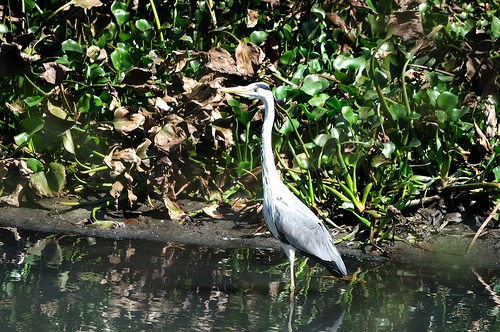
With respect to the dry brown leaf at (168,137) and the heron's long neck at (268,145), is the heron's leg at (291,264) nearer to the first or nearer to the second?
the heron's long neck at (268,145)

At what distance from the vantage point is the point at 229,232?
23.1 feet

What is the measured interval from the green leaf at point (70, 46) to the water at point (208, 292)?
1704 millimetres

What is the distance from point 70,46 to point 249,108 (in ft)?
5.56

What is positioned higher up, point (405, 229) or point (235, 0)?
point (235, 0)

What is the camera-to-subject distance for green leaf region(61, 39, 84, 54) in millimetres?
7362

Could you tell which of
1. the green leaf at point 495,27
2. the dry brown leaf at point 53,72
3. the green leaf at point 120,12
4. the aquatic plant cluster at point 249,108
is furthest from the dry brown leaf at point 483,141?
the dry brown leaf at point 53,72

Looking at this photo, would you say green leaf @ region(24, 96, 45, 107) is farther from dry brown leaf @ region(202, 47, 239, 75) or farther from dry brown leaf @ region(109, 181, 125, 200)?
dry brown leaf @ region(202, 47, 239, 75)

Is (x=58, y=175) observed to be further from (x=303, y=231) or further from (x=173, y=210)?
(x=303, y=231)

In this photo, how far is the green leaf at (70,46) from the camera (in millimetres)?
7362

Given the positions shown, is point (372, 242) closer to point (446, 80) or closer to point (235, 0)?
point (446, 80)

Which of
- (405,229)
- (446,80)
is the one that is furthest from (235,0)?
(405,229)

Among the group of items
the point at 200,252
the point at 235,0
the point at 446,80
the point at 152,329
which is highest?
the point at 235,0

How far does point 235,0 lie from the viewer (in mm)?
7980

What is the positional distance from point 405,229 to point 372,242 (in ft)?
1.36
